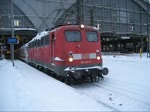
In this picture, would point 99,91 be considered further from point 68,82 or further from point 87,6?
point 87,6

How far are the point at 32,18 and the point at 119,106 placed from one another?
58.5 meters

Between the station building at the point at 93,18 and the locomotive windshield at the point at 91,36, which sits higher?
the station building at the point at 93,18

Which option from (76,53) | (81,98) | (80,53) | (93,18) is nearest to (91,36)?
(80,53)

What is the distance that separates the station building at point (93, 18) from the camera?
62125 millimetres

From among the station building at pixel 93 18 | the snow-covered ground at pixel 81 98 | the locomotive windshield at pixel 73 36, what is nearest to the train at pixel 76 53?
the locomotive windshield at pixel 73 36

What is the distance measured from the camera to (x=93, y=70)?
13094 mm

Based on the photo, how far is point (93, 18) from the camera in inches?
2603

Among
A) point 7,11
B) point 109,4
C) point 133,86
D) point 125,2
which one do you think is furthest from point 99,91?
point 125,2

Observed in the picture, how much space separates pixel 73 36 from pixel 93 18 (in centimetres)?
5372

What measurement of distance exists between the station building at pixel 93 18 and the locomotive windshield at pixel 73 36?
135ft

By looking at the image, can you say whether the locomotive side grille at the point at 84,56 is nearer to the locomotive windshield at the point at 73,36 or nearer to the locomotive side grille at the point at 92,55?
the locomotive side grille at the point at 92,55

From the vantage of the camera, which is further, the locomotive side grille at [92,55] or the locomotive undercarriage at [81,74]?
the locomotive side grille at [92,55]

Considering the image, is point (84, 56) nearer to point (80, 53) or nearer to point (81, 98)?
point (80, 53)


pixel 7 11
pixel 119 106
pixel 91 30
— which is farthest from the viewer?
pixel 7 11
